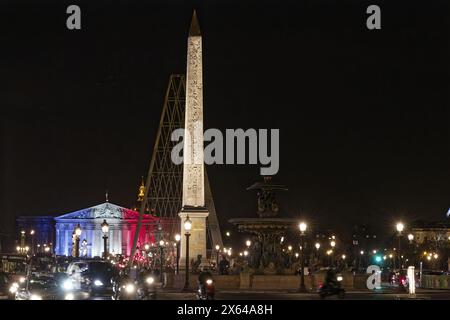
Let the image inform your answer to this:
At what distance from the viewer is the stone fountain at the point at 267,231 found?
41938 mm

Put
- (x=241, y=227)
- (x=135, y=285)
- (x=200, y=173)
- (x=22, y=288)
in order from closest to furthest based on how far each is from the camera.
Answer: (x=135, y=285)
(x=22, y=288)
(x=241, y=227)
(x=200, y=173)

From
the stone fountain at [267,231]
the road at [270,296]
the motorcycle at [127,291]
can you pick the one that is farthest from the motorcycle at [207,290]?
the stone fountain at [267,231]

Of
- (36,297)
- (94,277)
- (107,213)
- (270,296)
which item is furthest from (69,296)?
(107,213)

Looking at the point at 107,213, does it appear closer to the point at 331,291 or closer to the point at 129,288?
the point at 129,288

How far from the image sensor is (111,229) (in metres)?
176

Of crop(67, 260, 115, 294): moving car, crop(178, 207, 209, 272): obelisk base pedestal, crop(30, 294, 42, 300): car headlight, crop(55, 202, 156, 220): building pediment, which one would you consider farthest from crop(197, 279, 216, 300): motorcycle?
crop(55, 202, 156, 220): building pediment

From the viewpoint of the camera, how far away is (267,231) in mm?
41969

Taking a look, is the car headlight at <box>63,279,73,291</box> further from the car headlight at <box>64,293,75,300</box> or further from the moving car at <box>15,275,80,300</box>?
the moving car at <box>15,275,80,300</box>

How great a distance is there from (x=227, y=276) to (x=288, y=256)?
4.00 meters

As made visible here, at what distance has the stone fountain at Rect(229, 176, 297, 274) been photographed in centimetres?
4194

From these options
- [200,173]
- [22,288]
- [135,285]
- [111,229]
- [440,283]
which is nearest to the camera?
[135,285]
